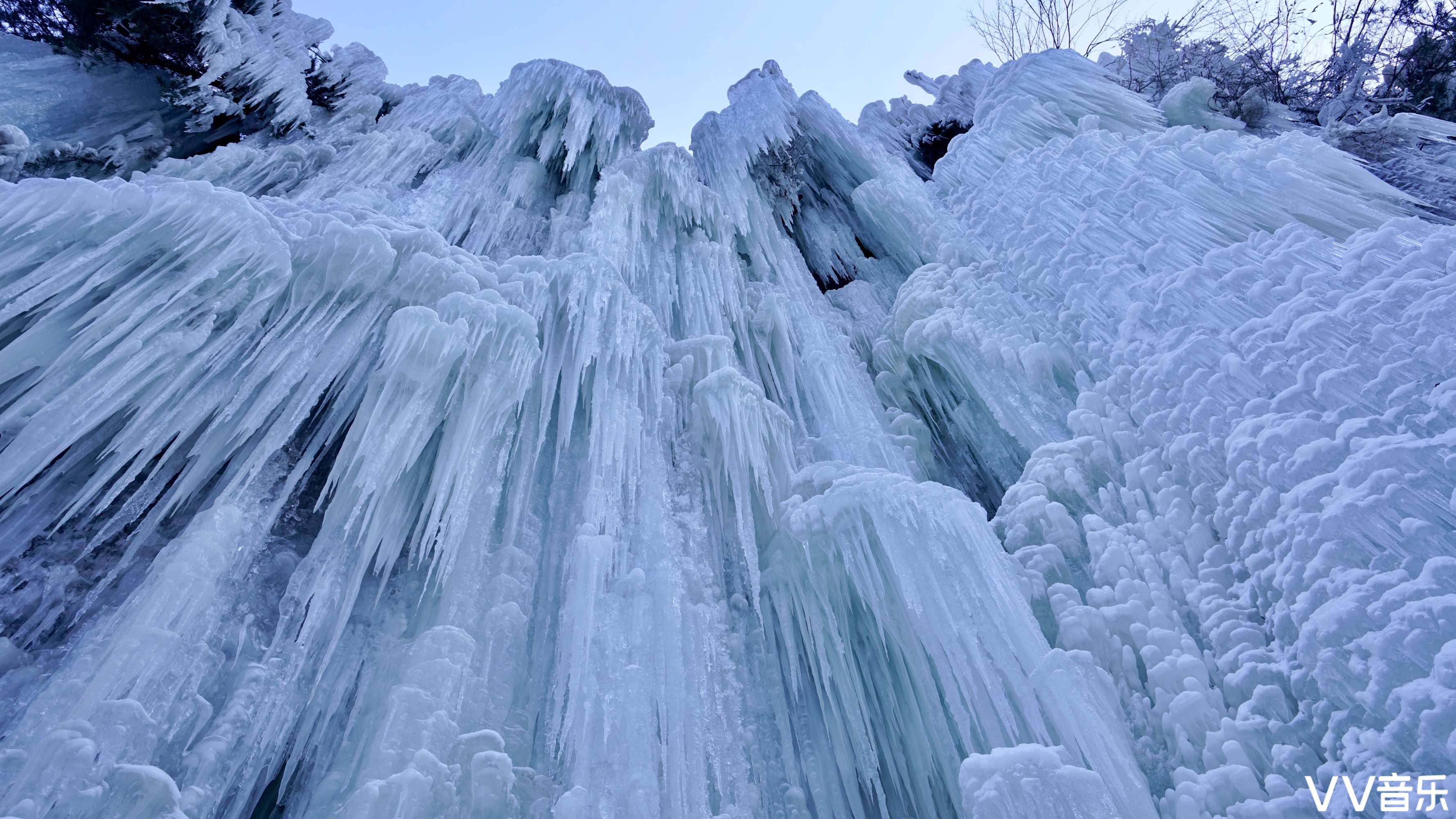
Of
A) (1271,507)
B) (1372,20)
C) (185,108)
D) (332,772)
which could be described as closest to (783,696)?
(332,772)

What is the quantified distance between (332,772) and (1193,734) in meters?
3.54

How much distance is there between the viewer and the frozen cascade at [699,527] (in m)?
2.75

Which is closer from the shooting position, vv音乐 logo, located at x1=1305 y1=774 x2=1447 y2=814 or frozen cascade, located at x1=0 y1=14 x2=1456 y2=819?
vv音乐 logo, located at x1=1305 y1=774 x2=1447 y2=814

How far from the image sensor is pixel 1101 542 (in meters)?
3.74

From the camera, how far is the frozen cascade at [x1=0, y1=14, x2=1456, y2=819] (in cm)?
275

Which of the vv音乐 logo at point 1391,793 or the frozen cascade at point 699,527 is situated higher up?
the frozen cascade at point 699,527

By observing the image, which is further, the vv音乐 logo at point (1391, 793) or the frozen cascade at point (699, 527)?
the frozen cascade at point (699, 527)

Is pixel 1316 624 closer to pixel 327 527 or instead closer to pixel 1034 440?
pixel 1034 440

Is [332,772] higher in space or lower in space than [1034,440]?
lower

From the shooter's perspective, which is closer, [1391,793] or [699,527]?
[1391,793]

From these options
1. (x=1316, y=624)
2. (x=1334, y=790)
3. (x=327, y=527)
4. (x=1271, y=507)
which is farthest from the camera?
(x=327, y=527)

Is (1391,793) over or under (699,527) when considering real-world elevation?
Result: under

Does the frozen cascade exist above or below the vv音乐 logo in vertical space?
above

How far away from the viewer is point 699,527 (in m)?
4.45
